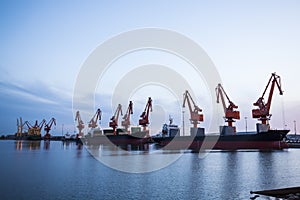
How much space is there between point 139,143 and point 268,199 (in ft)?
243

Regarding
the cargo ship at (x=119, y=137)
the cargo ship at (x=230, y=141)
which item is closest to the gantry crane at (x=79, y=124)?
the cargo ship at (x=119, y=137)

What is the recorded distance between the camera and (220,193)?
1266 cm

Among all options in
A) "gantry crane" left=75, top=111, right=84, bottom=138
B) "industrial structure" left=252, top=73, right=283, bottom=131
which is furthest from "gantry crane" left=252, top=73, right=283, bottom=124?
"gantry crane" left=75, top=111, right=84, bottom=138

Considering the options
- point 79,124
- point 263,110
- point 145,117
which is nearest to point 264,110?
point 263,110

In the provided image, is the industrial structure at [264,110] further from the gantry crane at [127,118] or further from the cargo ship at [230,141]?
the gantry crane at [127,118]

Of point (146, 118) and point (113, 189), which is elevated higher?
point (146, 118)

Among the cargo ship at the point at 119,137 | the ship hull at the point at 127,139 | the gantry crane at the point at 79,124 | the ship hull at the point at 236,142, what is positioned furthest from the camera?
the gantry crane at the point at 79,124

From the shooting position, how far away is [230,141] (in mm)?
58094

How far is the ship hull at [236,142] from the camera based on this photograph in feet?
172

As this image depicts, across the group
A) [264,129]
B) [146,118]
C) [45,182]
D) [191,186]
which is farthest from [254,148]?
[45,182]

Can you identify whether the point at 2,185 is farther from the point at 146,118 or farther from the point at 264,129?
the point at 146,118

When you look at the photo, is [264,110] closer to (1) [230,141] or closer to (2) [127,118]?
(1) [230,141]

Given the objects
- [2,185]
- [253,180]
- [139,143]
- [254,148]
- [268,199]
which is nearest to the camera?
[268,199]

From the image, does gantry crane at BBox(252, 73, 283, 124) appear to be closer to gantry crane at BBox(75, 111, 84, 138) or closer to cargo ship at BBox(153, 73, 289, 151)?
cargo ship at BBox(153, 73, 289, 151)
